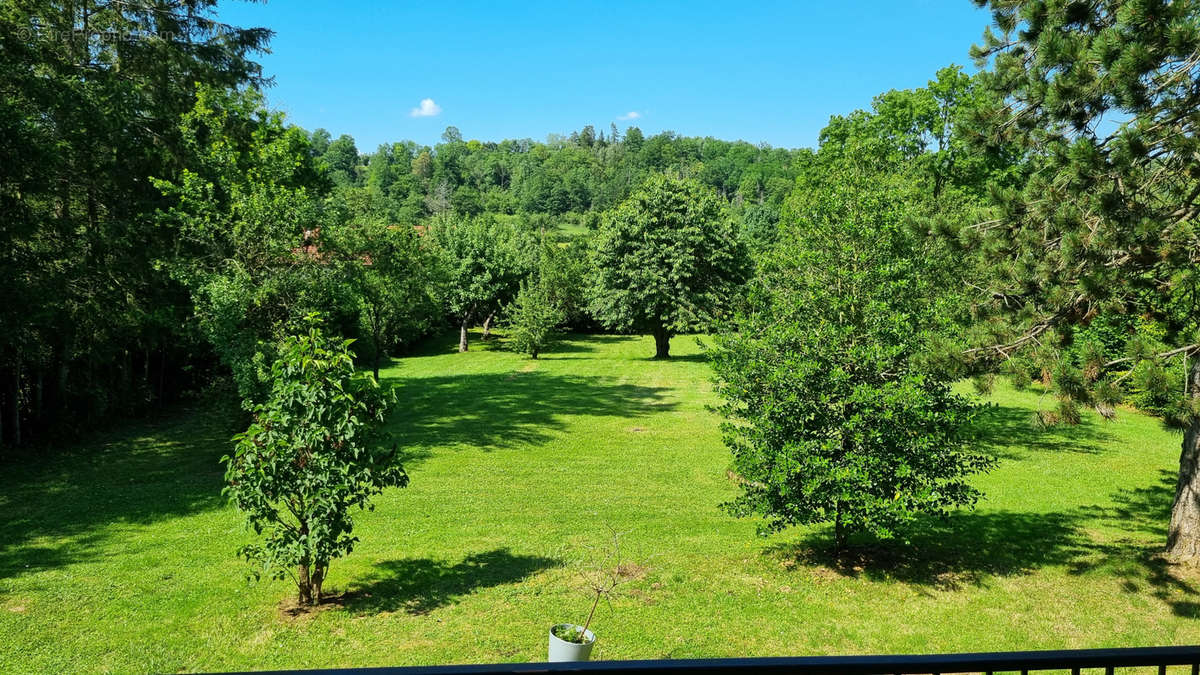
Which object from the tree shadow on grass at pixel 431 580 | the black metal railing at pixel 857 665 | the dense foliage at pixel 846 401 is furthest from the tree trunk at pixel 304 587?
the black metal railing at pixel 857 665

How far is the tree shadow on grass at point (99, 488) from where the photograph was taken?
10695 millimetres

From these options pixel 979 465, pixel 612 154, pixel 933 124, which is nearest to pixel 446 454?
pixel 979 465

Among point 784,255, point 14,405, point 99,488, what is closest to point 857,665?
point 784,255

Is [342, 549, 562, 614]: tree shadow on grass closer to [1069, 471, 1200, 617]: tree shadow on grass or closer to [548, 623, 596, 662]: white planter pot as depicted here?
[548, 623, 596, 662]: white planter pot

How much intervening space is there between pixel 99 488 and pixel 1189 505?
1783cm

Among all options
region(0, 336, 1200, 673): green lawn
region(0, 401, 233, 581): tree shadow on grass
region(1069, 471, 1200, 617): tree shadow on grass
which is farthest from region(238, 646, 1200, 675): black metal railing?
region(0, 401, 233, 581): tree shadow on grass

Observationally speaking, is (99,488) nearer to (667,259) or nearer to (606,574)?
(606,574)

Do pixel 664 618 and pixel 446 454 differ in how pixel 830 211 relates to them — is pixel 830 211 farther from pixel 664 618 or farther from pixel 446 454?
pixel 446 454

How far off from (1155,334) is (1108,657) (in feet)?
31.5

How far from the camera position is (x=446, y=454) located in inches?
671

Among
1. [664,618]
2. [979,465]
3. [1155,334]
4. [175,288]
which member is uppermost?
[175,288]

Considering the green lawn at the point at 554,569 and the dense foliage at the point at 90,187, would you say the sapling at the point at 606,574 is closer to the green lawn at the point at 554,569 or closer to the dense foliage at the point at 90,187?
the green lawn at the point at 554,569

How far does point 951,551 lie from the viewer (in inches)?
412

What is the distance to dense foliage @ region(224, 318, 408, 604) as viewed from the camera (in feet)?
25.0
